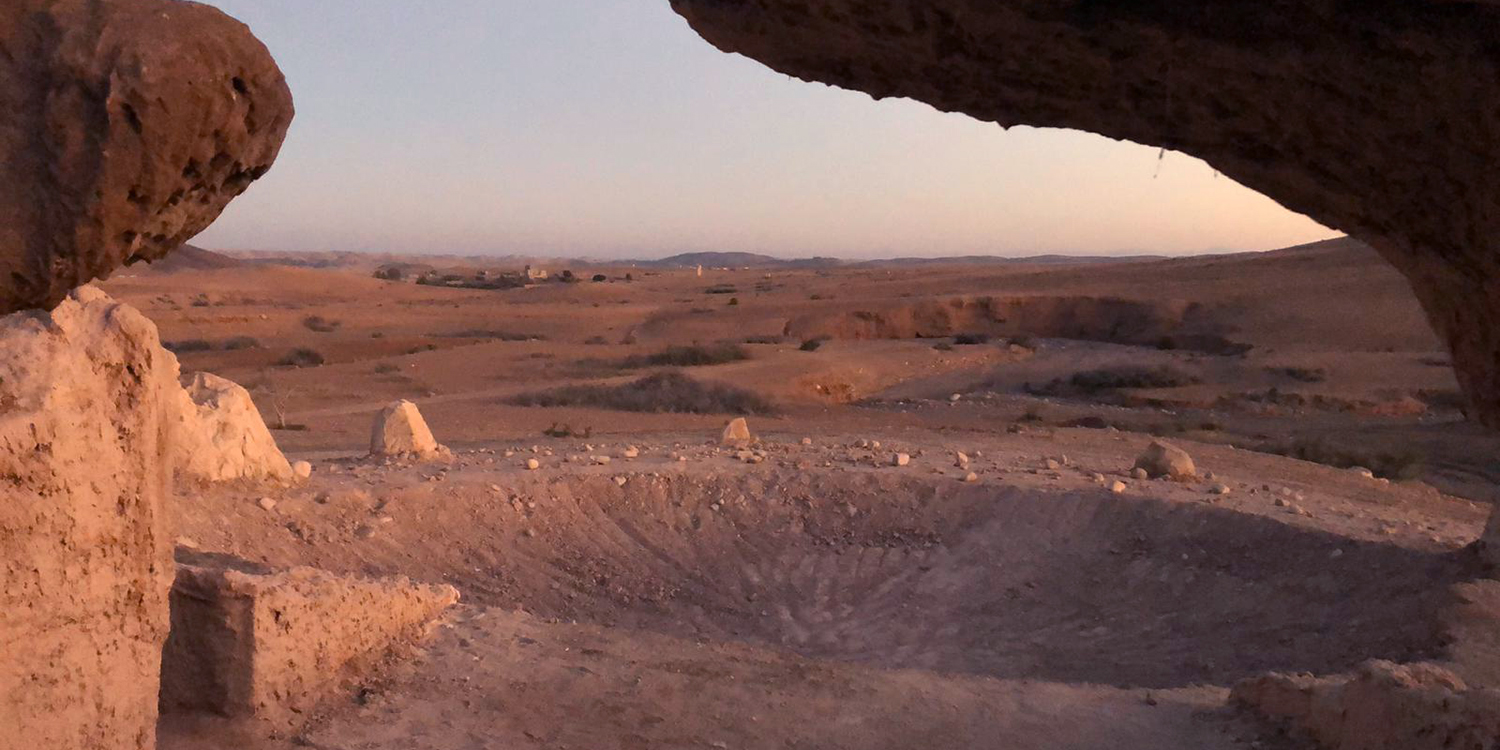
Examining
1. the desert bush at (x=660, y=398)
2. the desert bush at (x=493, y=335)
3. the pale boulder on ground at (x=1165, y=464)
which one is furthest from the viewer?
the desert bush at (x=493, y=335)

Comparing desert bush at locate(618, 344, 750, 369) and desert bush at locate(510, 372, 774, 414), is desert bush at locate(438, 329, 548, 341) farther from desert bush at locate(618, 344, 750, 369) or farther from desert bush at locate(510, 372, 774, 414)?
desert bush at locate(510, 372, 774, 414)

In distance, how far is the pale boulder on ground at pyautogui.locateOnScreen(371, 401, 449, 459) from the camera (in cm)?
1109

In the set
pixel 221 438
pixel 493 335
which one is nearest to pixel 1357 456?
pixel 221 438

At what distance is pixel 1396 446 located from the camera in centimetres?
1538

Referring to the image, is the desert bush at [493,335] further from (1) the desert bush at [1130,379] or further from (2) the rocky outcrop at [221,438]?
(2) the rocky outcrop at [221,438]

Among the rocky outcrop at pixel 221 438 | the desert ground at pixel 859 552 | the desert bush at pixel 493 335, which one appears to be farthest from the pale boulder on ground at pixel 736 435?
the desert bush at pixel 493 335

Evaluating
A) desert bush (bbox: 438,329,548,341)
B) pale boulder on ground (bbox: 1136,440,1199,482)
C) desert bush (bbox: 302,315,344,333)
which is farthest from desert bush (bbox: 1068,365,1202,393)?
desert bush (bbox: 302,315,344,333)

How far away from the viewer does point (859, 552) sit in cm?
951

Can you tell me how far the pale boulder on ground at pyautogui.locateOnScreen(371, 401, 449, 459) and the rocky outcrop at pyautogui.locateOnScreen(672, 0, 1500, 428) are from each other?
28.6ft

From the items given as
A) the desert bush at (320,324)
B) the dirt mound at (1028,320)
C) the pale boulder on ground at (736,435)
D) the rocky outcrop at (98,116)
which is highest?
the rocky outcrop at (98,116)

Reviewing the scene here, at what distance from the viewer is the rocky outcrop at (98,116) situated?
2.73 metres

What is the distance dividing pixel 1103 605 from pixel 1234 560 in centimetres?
114

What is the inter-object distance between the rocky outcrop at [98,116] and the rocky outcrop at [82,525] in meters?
0.87

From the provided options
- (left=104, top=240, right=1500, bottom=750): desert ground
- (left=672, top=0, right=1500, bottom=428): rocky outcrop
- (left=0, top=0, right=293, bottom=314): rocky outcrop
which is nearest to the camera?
(left=0, top=0, right=293, bottom=314): rocky outcrop
